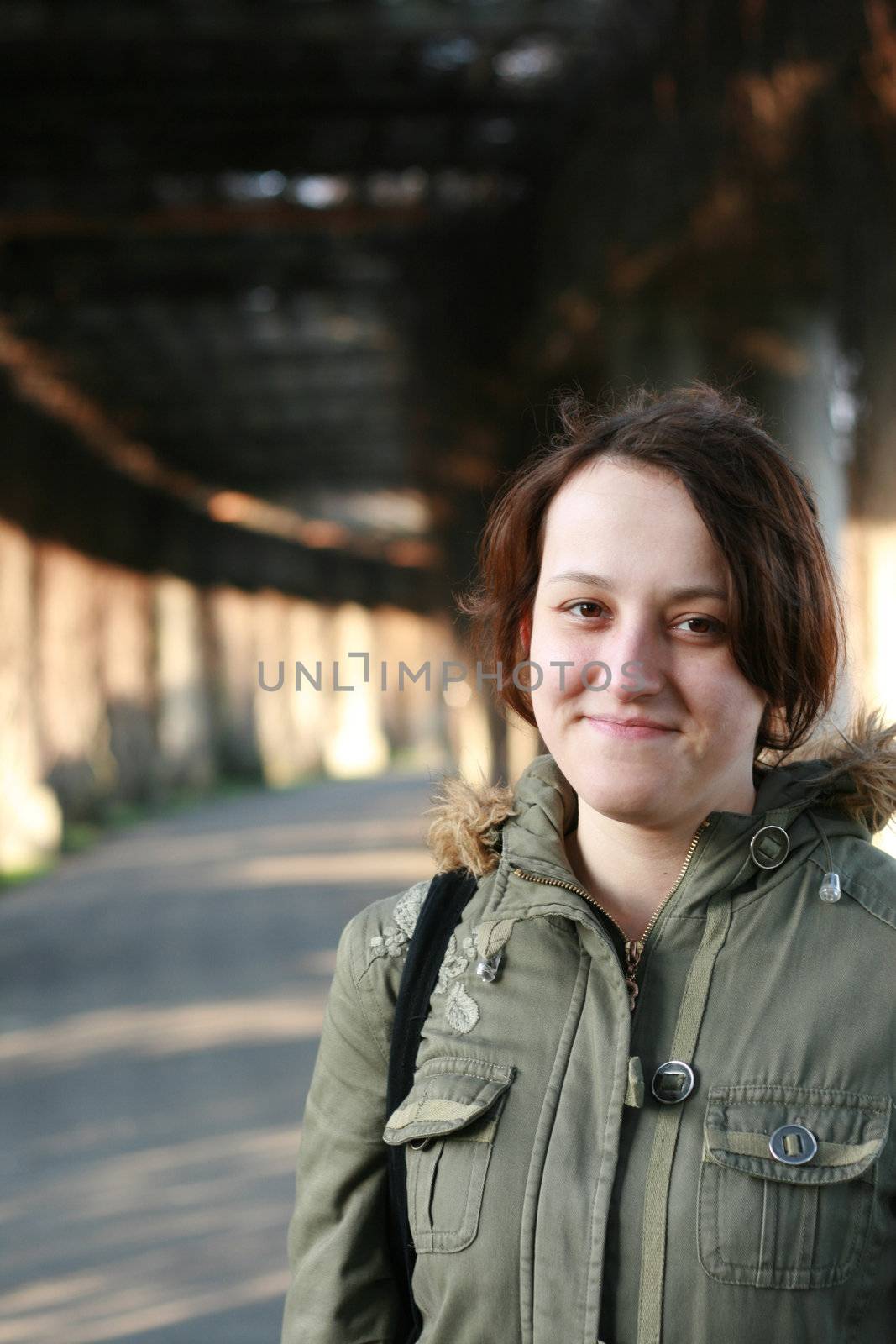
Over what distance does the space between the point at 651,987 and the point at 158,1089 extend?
17.9ft

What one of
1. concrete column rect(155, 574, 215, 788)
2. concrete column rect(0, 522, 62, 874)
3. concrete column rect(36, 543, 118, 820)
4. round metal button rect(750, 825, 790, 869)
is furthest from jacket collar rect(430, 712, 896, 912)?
concrete column rect(155, 574, 215, 788)

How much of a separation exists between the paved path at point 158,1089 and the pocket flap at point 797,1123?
0.68 m

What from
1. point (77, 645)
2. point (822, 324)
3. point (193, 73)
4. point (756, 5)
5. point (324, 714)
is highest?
point (193, 73)

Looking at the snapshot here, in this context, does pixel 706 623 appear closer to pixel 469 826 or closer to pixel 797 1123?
pixel 469 826

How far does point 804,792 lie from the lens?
1.91m

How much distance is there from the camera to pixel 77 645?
710 inches

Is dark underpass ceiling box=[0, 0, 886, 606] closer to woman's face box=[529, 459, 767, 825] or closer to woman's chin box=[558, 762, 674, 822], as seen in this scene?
woman's face box=[529, 459, 767, 825]

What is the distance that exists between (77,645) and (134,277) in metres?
6.48

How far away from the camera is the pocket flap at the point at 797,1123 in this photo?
1659mm

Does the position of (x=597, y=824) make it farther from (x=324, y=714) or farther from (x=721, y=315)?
(x=324, y=714)

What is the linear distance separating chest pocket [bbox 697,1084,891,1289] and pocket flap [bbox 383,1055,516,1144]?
0.87 ft

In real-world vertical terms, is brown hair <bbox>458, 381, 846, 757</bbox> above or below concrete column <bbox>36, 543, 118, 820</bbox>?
above

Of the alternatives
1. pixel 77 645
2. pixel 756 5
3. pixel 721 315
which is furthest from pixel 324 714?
pixel 756 5

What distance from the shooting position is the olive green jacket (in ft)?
5.47
